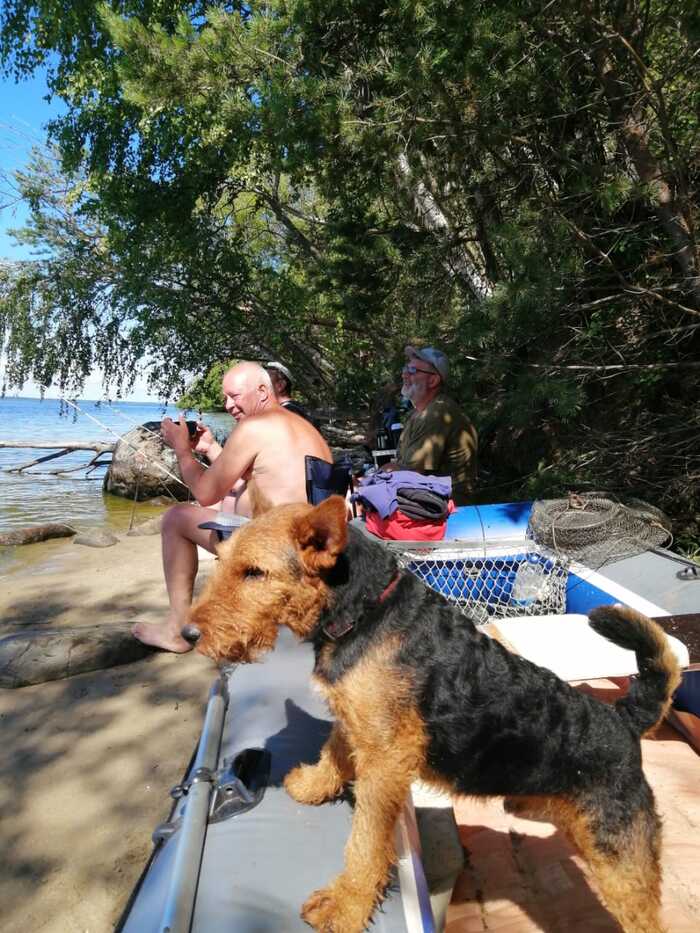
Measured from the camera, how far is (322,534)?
1.81m

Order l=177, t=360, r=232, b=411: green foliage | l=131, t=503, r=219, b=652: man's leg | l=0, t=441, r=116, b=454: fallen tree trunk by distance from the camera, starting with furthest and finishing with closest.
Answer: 1. l=0, t=441, r=116, b=454: fallen tree trunk
2. l=177, t=360, r=232, b=411: green foliage
3. l=131, t=503, r=219, b=652: man's leg

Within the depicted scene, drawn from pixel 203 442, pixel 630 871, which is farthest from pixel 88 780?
pixel 630 871

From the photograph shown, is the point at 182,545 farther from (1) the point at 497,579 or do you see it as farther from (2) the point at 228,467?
(1) the point at 497,579

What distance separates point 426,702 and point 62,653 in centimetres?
351

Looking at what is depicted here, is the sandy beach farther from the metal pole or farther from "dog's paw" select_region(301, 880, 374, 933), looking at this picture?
"dog's paw" select_region(301, 880, 374, 933)

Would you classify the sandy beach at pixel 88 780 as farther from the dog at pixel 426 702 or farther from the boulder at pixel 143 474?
the boulder at pixel 143 474

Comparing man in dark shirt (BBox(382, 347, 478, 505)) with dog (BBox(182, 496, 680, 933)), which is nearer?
dog (BBox(182, 496, 680, 933))

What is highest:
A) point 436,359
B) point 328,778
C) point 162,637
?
point 436,359

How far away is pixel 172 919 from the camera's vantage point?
147cm

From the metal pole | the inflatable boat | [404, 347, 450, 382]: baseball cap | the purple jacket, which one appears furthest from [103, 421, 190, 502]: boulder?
the metal pole

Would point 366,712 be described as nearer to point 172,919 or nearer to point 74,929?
point 172,919

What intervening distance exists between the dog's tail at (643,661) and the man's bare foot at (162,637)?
3.35 meters

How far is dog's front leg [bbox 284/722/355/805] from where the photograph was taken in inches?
82.2

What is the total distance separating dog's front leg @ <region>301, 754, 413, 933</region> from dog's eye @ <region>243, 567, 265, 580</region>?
67 centimetres
